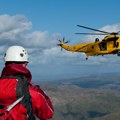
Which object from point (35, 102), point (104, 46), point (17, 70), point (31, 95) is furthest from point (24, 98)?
point (104, 46)

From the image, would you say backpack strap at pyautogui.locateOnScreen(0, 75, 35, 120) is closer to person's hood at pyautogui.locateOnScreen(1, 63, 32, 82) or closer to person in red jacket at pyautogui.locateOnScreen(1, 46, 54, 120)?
person in red jacket at pyautogui.locateOnScreen(1, 46, 54, 120)

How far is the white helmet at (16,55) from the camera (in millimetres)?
9523

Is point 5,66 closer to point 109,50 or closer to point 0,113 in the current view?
point 0,113

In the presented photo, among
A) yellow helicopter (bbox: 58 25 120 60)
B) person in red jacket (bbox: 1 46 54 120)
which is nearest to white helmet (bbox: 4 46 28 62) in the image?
person in red jacket (bbox: 1 46 54 120)

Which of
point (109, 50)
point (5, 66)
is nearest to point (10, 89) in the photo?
point (5, 66)

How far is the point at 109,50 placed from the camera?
291 ft

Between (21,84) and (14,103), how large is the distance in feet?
1.85

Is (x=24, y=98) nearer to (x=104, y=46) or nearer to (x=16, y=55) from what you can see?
(x=16, y=55)

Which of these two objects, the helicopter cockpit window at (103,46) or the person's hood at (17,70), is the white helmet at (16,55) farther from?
the helicopter cockpit window at (103,46)

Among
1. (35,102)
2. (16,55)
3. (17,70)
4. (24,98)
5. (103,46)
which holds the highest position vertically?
(103,46)

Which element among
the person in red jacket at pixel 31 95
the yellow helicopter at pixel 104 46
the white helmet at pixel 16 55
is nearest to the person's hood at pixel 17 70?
the person in red jacket at pixel 31 95

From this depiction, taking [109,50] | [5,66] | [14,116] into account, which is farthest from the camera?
[109,50]

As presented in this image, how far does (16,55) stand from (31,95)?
1.35 metres

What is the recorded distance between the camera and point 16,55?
31.4 feet
